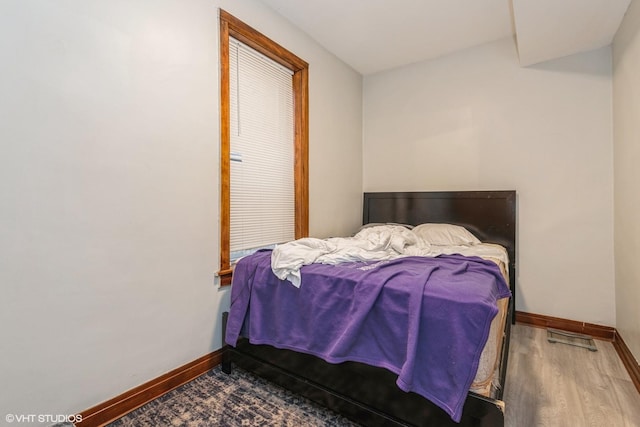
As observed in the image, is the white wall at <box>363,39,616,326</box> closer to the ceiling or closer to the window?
the ceiling

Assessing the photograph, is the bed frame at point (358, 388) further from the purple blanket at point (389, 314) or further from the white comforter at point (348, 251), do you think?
the white comforter at point (348, 251)

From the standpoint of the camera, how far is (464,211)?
3.01 meters

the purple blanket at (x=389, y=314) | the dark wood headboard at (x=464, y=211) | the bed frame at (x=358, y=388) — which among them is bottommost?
the bed frame at (x=358, y=388)

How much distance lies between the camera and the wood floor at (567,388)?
1548 mm

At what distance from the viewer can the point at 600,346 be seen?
2.36 metres

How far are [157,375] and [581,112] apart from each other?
374 cm

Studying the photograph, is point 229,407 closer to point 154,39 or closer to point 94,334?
point 94,334

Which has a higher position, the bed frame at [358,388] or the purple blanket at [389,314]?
the purple blanket at [389,314]

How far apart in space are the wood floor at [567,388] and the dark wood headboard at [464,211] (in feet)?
2.31

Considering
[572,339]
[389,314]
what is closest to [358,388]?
[389,314]

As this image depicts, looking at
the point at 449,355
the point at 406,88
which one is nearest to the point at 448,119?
the point at 406,88

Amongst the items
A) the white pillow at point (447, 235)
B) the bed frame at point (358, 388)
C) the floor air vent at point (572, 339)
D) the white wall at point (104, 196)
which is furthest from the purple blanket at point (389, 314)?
the floor air vent at point (572, 339)

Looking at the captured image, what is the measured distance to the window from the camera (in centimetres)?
208

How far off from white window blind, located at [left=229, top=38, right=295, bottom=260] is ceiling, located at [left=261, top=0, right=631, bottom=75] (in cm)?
54
